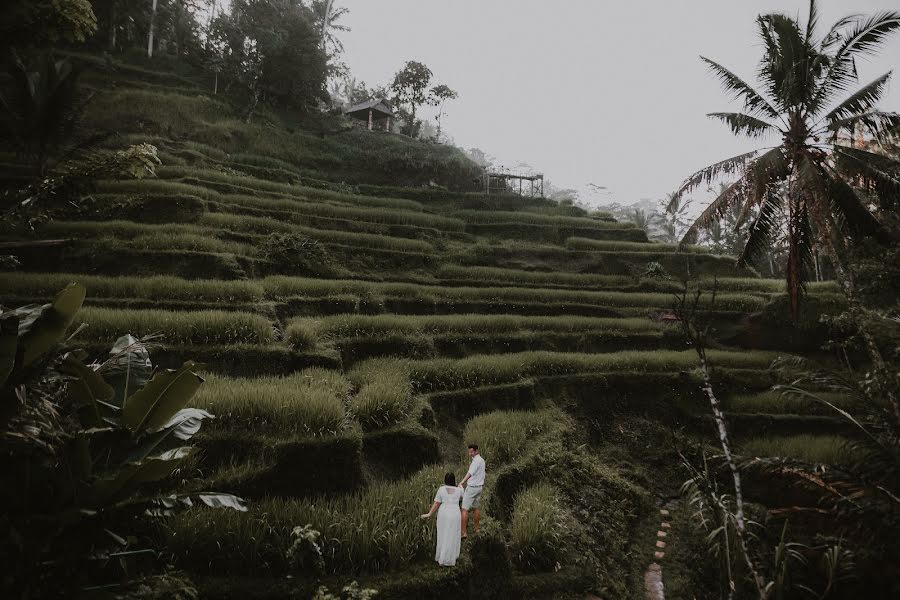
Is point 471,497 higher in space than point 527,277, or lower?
lower

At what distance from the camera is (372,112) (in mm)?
28594

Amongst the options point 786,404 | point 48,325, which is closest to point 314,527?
point 48,325

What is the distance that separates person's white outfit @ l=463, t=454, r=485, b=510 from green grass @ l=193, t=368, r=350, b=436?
1.86 metres

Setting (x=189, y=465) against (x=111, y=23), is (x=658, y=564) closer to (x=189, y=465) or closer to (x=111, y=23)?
(x=189, y=465)

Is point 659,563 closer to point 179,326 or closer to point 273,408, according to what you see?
point 273,408

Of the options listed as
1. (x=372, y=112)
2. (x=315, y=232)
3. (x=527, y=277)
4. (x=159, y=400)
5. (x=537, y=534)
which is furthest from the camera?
(x=372, y=112)

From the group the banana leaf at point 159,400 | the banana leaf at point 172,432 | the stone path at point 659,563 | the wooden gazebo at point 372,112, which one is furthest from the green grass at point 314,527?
the wooden gazebo at point 372,112

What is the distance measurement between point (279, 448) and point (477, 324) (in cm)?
616

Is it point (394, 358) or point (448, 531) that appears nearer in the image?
point (448, 531)

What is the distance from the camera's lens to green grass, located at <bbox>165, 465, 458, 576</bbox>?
3885 mm

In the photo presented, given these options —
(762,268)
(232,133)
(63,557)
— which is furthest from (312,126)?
(762,268)

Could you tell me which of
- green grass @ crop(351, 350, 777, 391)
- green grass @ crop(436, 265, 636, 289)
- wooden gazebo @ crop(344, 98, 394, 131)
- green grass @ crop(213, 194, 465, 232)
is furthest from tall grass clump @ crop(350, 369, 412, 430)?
wooden gazebo @ crop(344, 98, 394, 131)

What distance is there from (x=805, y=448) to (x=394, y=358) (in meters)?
7.93

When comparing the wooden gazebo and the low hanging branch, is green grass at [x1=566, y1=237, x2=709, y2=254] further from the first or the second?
the wooden gazebo
